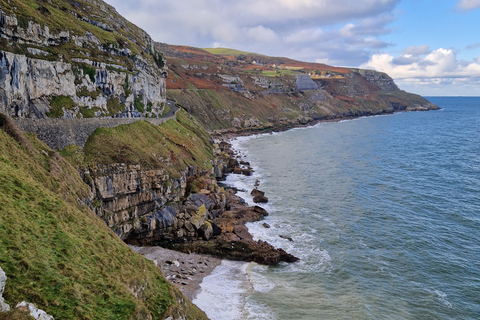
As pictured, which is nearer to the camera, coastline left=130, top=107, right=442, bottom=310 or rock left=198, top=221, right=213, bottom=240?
coastline left=130, top=107, right=442, bottom=310

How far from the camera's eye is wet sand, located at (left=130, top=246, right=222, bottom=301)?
1040 inches

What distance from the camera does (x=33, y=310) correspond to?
11.2 m

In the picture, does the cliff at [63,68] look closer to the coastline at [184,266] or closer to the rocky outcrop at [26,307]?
the coastline at [184,266]

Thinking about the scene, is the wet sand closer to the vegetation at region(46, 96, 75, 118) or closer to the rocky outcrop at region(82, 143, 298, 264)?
the rocky outcrop at region(82, 143, 298, 264)

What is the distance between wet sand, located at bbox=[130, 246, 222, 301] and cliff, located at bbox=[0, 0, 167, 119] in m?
16.8

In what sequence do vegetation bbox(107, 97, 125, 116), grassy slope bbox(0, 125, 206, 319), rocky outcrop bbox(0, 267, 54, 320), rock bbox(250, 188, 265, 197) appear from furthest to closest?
rock bbox(250, 188, 265, 197)
vegetation bbox(107, 97, 125, 116)
grassy slope bbox(0, 125, 206, 319)
rocky outcrop bbox(0, 267, 54, 320)

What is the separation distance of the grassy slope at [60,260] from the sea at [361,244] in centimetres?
814

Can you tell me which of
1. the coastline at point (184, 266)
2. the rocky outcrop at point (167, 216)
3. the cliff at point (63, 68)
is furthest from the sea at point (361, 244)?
the cliff at point (63, 68)

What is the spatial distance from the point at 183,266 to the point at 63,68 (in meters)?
23.4

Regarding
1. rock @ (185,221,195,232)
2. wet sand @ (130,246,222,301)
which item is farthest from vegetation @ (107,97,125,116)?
wet sand @ (130,246,222,301)

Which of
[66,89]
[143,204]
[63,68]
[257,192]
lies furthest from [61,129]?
[257,192]

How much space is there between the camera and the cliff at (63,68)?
2941 centimetres

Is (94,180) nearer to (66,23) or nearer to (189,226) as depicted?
(189,226)

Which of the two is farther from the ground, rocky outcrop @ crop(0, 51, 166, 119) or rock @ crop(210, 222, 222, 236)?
rocky outcrop @ crop(0, 51, 166, 119)
